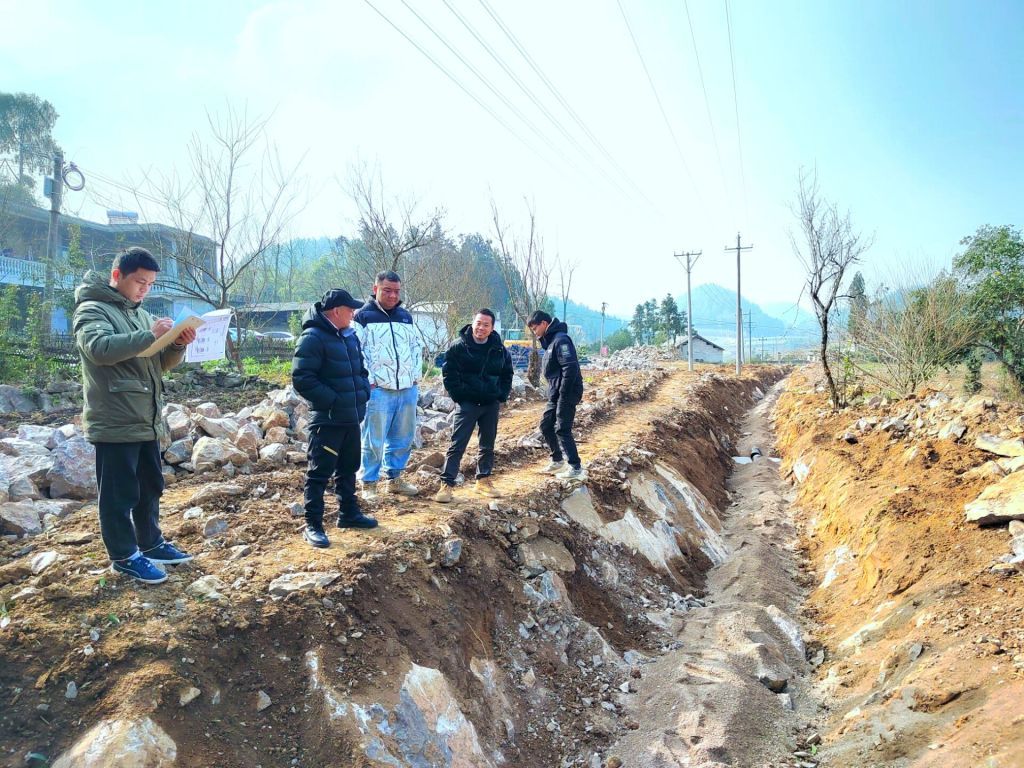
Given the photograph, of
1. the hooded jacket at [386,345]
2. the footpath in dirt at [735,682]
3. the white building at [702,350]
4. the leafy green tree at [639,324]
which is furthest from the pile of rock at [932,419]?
the leafy green tree at [639,324]

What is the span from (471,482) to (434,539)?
6.34 ft

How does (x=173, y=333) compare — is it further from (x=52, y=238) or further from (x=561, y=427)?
(x=52, y=238)

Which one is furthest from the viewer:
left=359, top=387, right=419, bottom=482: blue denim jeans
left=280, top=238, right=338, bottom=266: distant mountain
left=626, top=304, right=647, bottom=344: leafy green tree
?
left=626, top=304, right=647, bottom=344: leafy green tree

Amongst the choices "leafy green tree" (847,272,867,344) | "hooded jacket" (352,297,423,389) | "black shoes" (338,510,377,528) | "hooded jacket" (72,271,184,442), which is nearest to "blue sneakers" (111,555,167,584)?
"hooded jacket" (72,271,184,442)

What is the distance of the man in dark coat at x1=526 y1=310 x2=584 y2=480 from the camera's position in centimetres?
648

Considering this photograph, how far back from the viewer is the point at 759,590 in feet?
20.8

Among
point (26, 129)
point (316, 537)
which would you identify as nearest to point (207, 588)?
point (316, 537)

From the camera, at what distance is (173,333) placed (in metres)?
3.21

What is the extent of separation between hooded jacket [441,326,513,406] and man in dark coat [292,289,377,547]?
1396 millimetres

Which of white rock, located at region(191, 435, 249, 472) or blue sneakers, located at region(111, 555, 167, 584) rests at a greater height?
white rock, located at region(191, 435, 249, 472)

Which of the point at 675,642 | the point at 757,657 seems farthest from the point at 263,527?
the point at 757,657

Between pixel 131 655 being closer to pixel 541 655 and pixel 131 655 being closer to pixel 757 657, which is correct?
pixel 541 655

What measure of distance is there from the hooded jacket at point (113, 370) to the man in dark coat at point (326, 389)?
97cm

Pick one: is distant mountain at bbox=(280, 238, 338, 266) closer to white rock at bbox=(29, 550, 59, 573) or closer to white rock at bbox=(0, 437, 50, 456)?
white rock at bbox=(0, 437, 50, 456)
